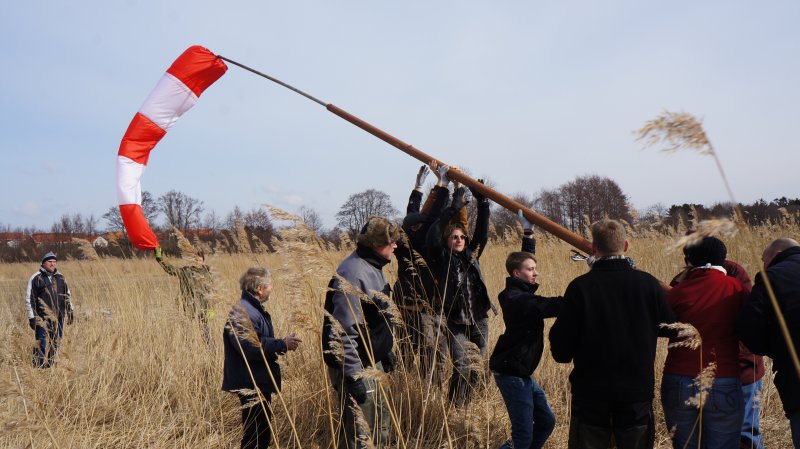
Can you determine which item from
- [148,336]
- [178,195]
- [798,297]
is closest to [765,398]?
[798,297]

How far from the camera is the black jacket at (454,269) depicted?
3676 millimetres

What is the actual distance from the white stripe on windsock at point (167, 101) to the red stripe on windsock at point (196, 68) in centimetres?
6

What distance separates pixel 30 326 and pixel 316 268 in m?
6.36

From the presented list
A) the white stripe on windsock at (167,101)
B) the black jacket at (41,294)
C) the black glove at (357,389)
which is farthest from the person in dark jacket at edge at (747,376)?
the black jacket at (41,294)

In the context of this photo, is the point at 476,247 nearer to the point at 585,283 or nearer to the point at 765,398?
the point at 585,283

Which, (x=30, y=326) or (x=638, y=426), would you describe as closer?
(x=638, y=426)

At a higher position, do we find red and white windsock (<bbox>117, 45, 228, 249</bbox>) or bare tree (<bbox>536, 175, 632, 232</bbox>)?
bare tree (<bbox>536, 175, 632, 232</bbox>)

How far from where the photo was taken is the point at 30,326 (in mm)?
6652

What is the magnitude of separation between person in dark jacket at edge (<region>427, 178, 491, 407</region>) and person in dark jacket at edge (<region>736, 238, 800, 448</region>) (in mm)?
1691

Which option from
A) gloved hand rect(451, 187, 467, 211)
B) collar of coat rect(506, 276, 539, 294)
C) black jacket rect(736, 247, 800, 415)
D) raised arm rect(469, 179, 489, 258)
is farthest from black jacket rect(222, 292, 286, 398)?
black jacket rect(736, 247, 800, 415)

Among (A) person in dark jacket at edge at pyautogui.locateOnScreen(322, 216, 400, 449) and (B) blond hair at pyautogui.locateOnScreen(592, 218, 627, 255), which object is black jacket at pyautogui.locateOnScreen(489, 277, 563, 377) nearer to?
(B) blond hair at pyautogui.locateOnScreen(592, 218, 627, 255)

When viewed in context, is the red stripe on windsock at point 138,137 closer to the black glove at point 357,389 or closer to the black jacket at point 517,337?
the black glove at point 357,389

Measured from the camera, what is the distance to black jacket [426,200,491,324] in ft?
12.1

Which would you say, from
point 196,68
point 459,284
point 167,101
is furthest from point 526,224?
point 167,101
